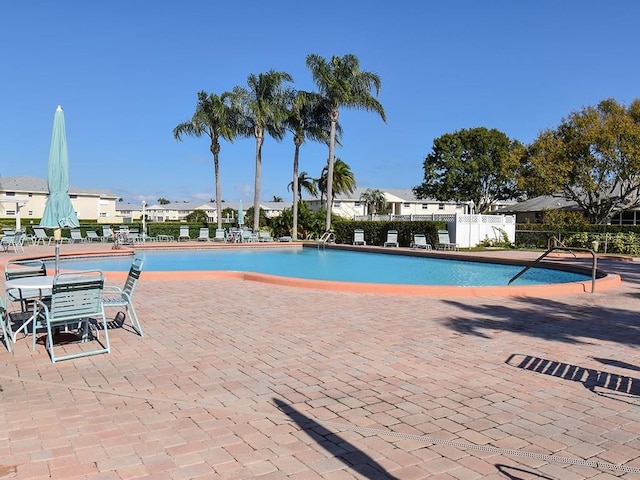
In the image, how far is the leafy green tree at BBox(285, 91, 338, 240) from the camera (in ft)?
106

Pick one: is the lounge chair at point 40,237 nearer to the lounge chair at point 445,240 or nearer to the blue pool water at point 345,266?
the blue pool water at point 345,266

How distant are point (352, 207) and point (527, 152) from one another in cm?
3482

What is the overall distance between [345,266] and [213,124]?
20017mm

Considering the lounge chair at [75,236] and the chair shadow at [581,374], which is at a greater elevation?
the lounge chair at [75,236]

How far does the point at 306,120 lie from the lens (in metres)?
33.2

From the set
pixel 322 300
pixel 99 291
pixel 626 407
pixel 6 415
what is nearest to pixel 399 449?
pixel 626 407

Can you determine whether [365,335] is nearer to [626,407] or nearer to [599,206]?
[626,407]

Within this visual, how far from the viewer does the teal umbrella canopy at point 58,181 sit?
27.0ft

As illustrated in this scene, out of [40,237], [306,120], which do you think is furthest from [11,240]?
[306,120]

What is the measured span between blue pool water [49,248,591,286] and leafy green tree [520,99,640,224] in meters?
12.8

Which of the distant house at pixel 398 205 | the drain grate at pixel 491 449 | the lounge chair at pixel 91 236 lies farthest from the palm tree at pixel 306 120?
the distant house at pixel 398 205

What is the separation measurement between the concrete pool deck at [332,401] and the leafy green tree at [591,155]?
22.3m

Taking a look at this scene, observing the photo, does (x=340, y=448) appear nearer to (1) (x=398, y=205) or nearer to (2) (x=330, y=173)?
(2) (x=330, y=173)

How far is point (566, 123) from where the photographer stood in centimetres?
2917
